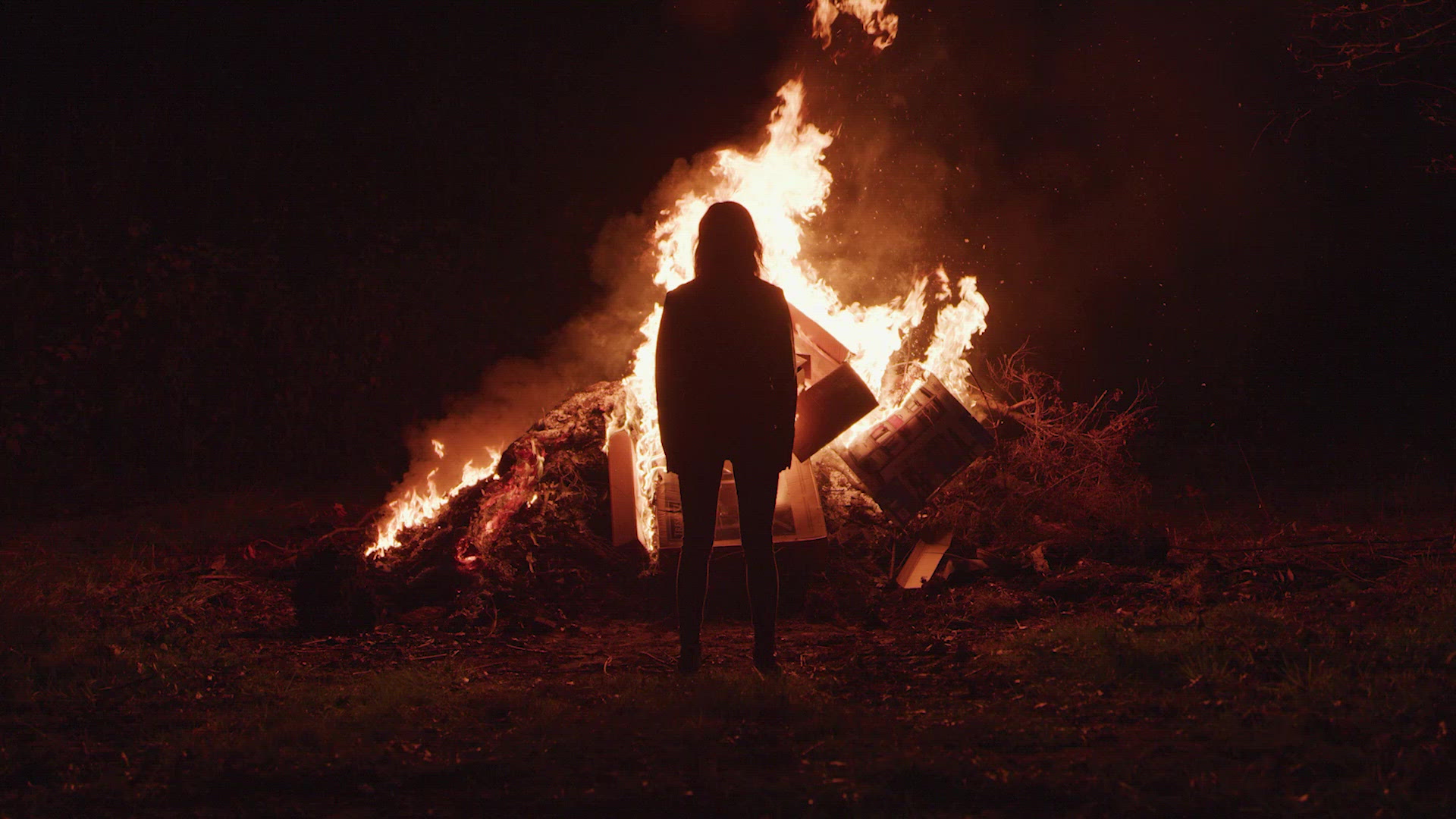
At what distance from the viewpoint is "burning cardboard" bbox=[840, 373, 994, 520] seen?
635 cm

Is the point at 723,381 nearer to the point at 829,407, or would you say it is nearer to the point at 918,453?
the point at 829,407

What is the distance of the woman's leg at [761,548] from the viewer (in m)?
4.20

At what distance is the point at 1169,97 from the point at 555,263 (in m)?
7.12

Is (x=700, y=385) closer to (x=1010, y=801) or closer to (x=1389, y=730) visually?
(x=1010, y=801)

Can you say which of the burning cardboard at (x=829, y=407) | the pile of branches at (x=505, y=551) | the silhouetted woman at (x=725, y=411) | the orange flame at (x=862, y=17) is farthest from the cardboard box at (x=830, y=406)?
the orange flame at (x=862, y=17)

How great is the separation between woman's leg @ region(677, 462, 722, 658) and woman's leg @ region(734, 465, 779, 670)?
0.43 feet

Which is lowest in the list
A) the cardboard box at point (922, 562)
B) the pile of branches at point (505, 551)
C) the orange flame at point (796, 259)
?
the cardboard box at point (922, 562)

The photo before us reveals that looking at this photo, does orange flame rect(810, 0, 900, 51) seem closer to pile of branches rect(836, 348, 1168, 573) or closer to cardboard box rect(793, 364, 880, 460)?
pile of branches rect(836, 348, 1168, 573)

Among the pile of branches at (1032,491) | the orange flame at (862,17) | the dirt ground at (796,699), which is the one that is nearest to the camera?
the dirt ground at (796,699)

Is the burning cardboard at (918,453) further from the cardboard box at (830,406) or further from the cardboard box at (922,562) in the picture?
the cardboard box at (830,406)

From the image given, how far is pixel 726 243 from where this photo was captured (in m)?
4.34

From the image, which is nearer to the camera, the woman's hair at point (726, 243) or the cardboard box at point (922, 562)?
the woman's hair at point (726, 243)

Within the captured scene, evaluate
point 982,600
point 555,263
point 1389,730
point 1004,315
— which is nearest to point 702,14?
point 555,263

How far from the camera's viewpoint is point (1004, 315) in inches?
428
